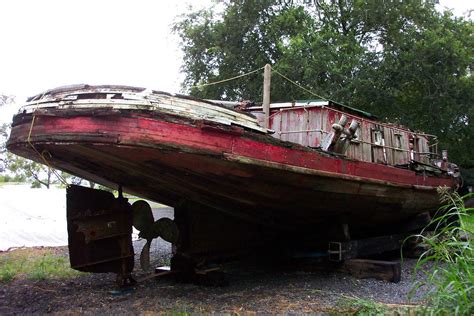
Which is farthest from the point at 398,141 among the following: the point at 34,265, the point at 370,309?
the point at 34,265

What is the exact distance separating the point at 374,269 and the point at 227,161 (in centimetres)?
334

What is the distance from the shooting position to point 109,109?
457 cm

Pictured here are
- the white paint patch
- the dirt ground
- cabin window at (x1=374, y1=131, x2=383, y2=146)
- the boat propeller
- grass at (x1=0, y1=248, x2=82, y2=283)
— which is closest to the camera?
the dirt ground

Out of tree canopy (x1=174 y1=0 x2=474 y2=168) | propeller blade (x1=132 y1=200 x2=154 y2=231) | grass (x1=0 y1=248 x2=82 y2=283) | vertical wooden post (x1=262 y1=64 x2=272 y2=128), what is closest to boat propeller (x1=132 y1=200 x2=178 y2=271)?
propeller blade (x1=132 y1=200 x2=154 y2=231)

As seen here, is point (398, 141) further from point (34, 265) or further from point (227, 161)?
point (34, 265)

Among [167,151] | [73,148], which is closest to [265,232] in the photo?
[167,151]

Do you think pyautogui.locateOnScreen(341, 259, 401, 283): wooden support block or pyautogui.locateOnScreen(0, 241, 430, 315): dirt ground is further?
pyautogui.locateOnScreen(341, 259, 401, 283): wooden support block

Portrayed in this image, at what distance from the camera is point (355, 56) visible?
1766 centimetres

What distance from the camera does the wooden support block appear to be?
6684 millimetres

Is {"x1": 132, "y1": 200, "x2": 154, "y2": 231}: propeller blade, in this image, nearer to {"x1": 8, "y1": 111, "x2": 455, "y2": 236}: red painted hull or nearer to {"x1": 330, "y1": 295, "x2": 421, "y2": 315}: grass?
{"x1": 8, "y1": 111, "x2": 455, "y2": 236}: red painted hull

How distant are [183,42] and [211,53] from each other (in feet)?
7.93

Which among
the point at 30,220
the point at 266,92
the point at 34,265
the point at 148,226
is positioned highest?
the point at 266,92

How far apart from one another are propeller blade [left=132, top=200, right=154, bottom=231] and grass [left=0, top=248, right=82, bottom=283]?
6.41 ft

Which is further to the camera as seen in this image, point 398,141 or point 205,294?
point 398,141
